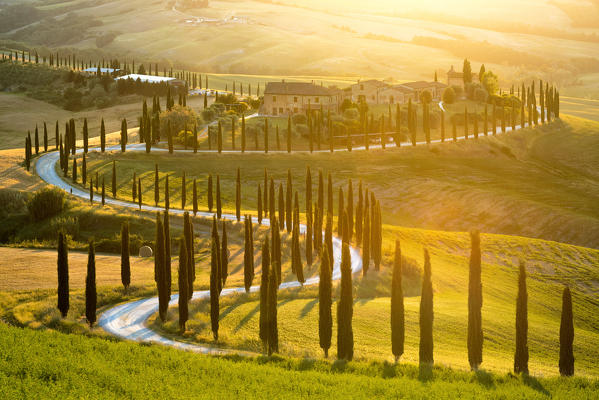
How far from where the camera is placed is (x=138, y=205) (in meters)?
84.1

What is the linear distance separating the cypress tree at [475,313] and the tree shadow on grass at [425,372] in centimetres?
282

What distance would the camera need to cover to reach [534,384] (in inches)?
1364

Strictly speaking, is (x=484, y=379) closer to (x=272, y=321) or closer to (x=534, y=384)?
(x=534, y=384)

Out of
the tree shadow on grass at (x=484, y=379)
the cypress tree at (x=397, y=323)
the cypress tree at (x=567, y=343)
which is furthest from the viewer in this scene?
the cypress tree at (x=397, y=323)

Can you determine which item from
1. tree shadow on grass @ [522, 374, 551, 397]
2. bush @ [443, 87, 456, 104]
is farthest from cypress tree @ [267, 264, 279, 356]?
bush @ [443, 87, 456, 104]

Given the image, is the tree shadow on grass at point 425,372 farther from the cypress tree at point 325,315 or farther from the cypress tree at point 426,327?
the cypress tree at point 325,315

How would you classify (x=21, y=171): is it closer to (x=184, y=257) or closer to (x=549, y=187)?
(x=184, y=257)

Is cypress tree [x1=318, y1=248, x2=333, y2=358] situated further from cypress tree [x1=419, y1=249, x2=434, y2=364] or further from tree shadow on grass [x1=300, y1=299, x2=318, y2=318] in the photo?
tree shadow on grass [x1=300, y1=299, x2=318, y2=318]

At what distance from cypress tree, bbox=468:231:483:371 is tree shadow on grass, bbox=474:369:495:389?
1267 millimetres

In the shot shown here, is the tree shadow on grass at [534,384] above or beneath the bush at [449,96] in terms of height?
beneath

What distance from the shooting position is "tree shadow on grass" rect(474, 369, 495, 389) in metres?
33.9

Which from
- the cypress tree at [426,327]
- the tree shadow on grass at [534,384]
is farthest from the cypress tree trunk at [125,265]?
the tree shadow on grass at [534,384]

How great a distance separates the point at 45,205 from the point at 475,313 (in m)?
56.7

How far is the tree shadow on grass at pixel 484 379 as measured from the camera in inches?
1336
